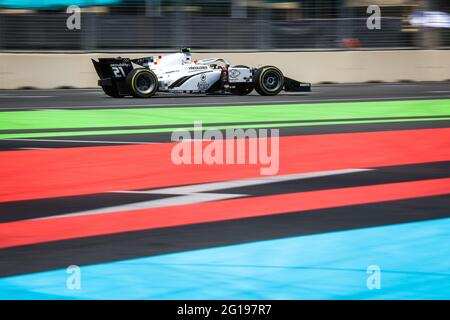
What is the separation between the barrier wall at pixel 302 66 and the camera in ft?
72.9

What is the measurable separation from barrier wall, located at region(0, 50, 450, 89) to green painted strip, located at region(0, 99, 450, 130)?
5.78 metres

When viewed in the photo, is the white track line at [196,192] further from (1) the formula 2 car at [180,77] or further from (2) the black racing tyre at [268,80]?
(2) the black racing tyre at [268,80]

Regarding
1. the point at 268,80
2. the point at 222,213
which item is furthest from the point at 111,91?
the point at 222,213

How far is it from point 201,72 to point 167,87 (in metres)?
0.76

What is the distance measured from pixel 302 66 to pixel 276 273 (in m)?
19.7

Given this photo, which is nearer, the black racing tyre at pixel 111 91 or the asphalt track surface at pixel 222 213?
the asphalt track surface at pixel 222 213

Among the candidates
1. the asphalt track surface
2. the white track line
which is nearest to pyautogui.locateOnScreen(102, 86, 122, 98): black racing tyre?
the asphalt track surface

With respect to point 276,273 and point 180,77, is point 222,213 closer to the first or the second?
point 276,273

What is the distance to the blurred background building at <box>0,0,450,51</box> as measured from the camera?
22.3 meters

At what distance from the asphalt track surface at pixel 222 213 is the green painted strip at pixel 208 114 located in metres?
0.18

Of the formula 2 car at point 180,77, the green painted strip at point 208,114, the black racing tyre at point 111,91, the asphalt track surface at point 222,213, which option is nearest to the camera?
the asphalt track surface at point 222,213

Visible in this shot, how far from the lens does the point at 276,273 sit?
5562mm

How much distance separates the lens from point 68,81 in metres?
22.8

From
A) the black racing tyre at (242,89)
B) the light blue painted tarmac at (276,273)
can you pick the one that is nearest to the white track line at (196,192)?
the light blue painted tarmac at (276,273)
